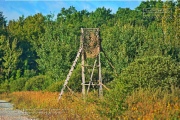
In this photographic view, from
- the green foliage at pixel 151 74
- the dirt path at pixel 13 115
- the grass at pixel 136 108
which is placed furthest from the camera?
the dirt path at pixel 13 115

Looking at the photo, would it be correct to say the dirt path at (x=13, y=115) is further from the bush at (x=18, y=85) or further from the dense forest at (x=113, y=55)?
the bush at (x=18, y=85)

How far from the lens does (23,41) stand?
70.6m

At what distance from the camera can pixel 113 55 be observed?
42.0m

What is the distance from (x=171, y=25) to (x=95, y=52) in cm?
2423

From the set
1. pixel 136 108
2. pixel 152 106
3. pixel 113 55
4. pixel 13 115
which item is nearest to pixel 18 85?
pixel 113 55

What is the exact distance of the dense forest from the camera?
78.0 feet

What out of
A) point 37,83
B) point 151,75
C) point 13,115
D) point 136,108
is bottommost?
point 13,115

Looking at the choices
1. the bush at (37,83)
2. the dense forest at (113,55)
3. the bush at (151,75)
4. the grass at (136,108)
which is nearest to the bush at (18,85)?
the dense forest at (113,55)

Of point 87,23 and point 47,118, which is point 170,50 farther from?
point 87,23

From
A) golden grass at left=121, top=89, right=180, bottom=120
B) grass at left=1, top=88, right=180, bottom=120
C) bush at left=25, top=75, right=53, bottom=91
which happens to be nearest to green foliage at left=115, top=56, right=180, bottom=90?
grass at left=1, top=88, right=180, bottom=120

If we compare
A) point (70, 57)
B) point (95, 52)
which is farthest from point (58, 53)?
point (95, 52)

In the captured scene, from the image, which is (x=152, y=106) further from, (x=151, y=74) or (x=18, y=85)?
(x=18, y=85)

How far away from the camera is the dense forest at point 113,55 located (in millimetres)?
23781

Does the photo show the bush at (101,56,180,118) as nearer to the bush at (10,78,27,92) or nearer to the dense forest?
the dense forest
